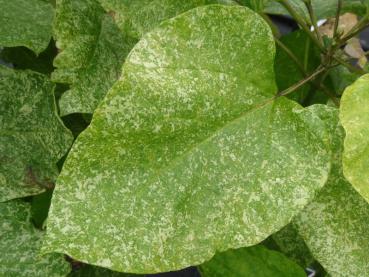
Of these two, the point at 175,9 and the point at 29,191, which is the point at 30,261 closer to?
the point at 29,191

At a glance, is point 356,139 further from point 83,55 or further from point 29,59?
point 29,59

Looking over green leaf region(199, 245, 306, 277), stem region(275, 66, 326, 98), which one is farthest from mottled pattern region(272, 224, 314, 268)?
stem region(275, 66, 326, 98)

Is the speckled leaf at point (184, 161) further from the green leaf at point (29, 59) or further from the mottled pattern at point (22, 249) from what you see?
the green leaf at point (29, 59)

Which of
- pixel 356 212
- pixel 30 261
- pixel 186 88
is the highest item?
pixel 186 88

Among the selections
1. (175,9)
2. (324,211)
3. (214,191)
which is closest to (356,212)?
(324,211)

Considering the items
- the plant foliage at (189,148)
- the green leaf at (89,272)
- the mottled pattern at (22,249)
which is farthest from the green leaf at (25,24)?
the green leaf at (89,272)

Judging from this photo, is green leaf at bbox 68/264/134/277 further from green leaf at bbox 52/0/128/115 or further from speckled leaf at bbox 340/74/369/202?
speckled leaf at bbox 340/74/369/202

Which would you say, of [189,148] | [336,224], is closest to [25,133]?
[189,148]
